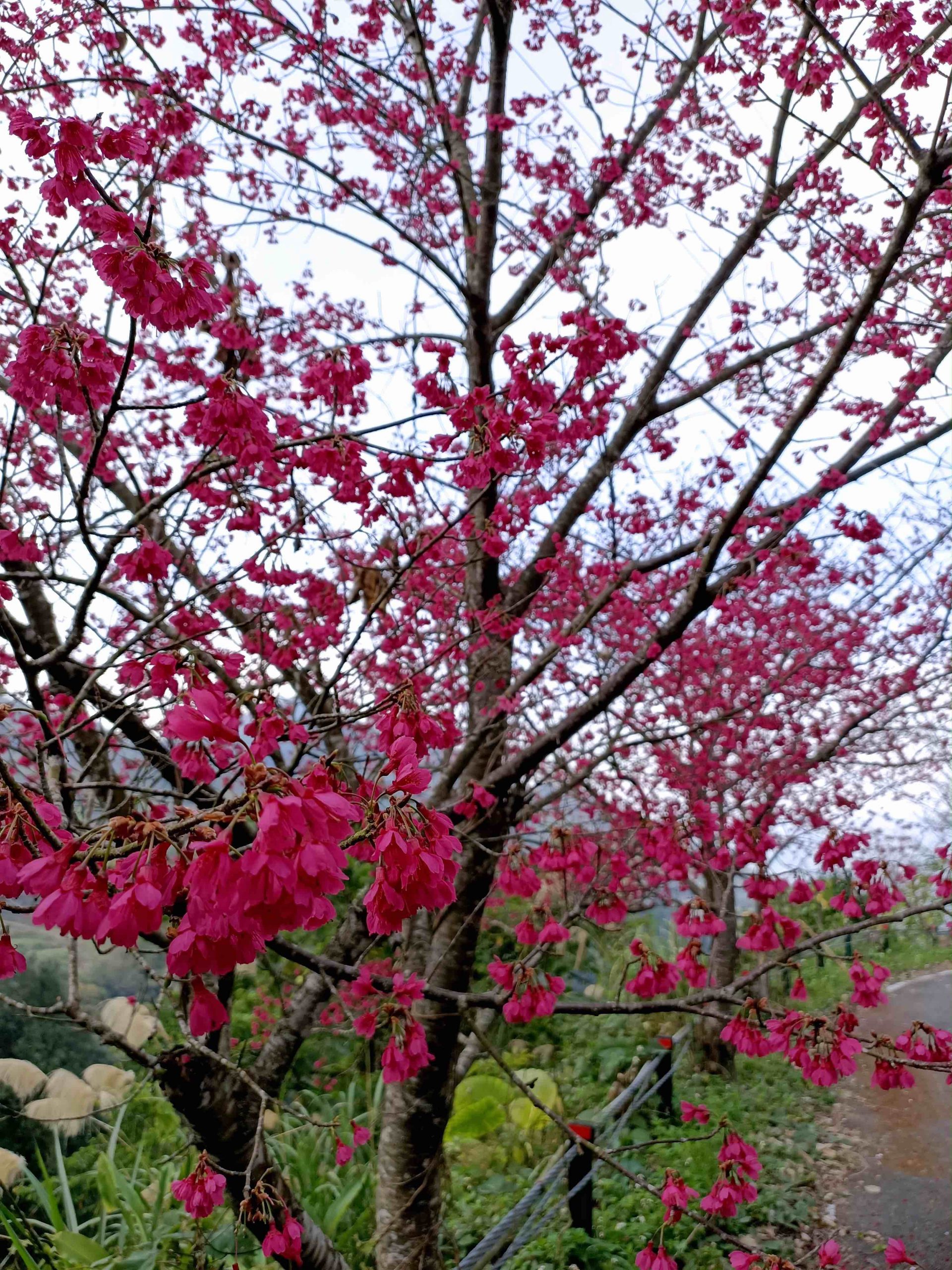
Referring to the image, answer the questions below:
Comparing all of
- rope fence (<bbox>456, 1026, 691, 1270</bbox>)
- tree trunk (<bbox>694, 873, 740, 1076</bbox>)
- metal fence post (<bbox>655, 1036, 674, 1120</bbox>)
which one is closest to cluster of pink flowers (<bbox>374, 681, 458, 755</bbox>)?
rope fence (<bbox>456, 1026, 691, 1270</bbox>)

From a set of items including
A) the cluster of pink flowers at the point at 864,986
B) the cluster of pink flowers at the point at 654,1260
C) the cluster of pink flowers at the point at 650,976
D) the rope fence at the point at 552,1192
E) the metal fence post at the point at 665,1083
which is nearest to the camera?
the cluster of pink flowers at the point at 654,1260

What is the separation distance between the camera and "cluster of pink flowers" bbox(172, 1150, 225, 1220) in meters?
2.40

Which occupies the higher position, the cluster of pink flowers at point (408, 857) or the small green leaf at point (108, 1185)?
the cluster of pink flowers at point (408, 857)

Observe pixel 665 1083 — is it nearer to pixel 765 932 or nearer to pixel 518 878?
pixel 765 932

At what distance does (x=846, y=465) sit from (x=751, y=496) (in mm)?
2393

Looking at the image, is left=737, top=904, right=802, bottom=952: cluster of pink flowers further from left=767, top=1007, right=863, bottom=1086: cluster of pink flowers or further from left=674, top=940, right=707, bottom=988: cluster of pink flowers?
left=767, top=1007, right=863, bottom=1086: cluster of pink flowers

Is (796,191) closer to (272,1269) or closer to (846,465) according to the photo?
(846,465)

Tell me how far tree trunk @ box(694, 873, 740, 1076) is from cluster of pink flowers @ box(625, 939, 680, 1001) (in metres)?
4.76

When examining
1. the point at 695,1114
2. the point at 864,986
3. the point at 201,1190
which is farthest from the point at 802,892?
the point at 201,1190

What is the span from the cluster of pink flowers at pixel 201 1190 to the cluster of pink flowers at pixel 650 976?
149cm

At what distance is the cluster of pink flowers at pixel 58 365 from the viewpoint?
2129mm

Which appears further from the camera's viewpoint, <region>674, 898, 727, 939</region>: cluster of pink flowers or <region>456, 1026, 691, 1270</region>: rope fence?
<region>456, 1026, 691, 1270</region>: rope fence

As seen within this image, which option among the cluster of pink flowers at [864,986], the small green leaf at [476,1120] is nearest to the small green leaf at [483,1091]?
the small green leaf at [476,1120]

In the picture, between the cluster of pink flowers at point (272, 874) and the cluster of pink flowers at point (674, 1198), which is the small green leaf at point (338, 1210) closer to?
the cluster of pink flowers at point (674, 1198)
